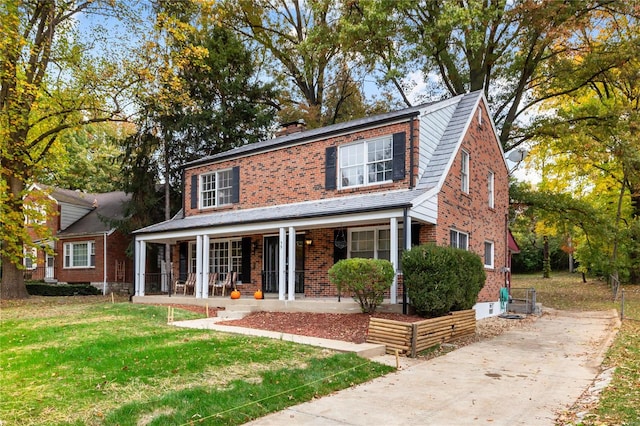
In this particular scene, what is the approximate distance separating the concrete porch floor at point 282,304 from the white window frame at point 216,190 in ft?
13.4

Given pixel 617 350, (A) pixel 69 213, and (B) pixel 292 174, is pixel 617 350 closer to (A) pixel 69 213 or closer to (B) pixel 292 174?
(B) pixel 292 174

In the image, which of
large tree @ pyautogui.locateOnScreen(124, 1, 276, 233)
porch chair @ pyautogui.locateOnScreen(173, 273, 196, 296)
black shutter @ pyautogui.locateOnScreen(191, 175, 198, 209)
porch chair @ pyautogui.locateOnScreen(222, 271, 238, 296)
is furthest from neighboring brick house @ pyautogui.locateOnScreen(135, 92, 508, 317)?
large tree @ pyautogui.locateOnScreen(124, 1, 276, 233)

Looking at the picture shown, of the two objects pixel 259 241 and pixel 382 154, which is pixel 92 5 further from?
pixel 382 154

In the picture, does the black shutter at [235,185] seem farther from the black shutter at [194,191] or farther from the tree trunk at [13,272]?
the tree trunk at [13,272]

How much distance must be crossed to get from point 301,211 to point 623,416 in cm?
1029

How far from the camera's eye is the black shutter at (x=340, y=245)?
14.5 metres

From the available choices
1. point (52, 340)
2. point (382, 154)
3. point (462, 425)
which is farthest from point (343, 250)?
point (462, 425)

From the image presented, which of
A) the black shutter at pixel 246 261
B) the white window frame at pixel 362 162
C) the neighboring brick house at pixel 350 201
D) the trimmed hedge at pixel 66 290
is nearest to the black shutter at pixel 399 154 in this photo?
the neighboring brick house at pixel 350 201

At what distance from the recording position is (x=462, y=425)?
16.5 feet

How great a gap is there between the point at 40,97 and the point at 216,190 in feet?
25.2

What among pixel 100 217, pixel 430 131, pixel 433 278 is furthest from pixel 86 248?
pixel 433 278

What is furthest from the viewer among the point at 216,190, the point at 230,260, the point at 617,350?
the point at 216,190

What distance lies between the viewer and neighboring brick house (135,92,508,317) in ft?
43.1

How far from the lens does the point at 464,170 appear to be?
1503 cm
